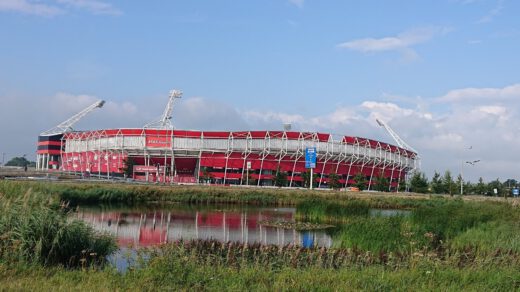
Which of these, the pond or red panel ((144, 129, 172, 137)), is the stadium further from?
the pond

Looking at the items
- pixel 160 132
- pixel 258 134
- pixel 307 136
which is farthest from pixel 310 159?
pixel 160 132

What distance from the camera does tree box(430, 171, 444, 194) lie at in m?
Result: 108

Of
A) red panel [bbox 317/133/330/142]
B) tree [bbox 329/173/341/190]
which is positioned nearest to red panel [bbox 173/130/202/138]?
red panel [bbox 317/133/330/142]

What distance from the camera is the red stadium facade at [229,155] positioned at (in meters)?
108

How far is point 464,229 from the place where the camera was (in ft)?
76.1

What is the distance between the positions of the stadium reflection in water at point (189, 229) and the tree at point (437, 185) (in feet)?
259

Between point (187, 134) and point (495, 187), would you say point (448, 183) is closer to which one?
point (495, 187)

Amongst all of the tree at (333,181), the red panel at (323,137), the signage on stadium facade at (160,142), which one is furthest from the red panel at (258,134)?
the signage on stadium facade at (160,142)

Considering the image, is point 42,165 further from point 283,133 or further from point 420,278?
point 420,278

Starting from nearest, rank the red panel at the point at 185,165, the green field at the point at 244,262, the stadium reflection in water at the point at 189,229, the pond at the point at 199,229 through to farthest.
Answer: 1. the green field at the point at 244,262
2. the pond at the point at 199,229
3. the stadium reflection in water at the point at 189,229
4. the red panel at the point at 185,165

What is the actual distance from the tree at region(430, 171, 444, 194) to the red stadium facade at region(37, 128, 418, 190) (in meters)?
12.1

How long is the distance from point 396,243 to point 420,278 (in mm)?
7093

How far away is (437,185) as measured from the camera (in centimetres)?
10819

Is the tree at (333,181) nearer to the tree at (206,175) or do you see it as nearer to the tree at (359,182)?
the tree at (359,182)
